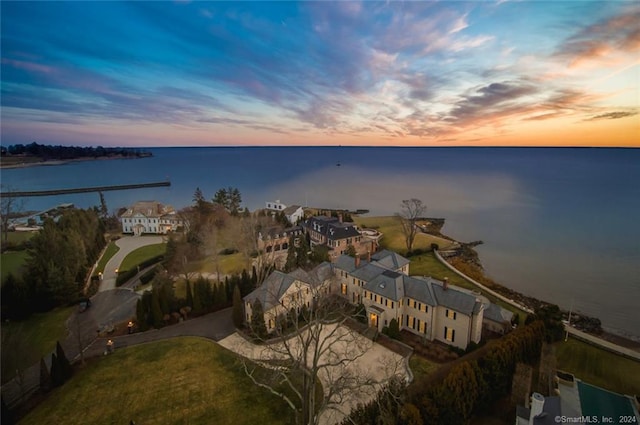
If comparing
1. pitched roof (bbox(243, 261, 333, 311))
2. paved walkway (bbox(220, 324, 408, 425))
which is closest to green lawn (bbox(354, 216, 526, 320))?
paved walkway (bbox(220, 324, 408, 425))

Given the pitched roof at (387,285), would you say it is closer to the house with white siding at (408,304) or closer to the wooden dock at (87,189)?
the house with white siding at (408,304)

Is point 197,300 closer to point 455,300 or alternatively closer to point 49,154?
point 455,300

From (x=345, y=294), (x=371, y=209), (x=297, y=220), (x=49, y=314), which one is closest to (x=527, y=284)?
(x=345, y=294)

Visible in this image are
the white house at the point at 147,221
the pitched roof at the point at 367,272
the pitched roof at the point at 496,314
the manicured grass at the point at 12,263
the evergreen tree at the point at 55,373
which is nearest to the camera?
the evergreen tree at the point at 55,373

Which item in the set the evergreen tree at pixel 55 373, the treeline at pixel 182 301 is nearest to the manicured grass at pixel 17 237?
the treeline at pixel 182 301

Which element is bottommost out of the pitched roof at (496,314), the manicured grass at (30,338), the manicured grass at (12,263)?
the manicured grass at (30,338)

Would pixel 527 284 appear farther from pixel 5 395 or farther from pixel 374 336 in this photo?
pixel 5 395

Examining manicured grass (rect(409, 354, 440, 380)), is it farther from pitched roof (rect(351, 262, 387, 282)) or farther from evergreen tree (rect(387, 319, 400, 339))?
pitched roof (rect(351, 262, 387, 282))
